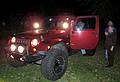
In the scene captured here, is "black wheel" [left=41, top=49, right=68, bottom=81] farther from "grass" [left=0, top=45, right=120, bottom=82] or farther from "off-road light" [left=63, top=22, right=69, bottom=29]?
"off-road light" [left=63, top=22, right=69, bottom=29]

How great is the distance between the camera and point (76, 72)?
31.1 feet

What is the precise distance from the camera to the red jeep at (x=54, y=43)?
28.3 ft

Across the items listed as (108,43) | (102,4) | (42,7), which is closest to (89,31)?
(108,43)

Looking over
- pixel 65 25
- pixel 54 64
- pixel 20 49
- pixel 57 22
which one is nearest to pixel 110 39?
pixel 65 25

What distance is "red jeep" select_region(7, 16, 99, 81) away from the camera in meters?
8.62

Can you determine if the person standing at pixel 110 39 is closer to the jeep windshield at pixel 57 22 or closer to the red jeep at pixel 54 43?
the red jeep at pixel 54 43

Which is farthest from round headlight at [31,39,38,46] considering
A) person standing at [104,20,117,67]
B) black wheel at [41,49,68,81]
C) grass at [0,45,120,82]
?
person standing at [104,20,117,67]

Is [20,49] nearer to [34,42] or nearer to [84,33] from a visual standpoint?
[34,42]

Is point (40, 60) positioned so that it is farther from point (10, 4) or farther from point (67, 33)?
point (10, 4)

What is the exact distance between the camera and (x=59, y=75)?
8.84m

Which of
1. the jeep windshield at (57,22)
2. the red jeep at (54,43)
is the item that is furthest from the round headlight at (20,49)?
the jeep windshield at (57,22)

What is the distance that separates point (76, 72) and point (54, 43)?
1.35 metres

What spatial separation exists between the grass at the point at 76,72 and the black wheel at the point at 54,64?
228mm

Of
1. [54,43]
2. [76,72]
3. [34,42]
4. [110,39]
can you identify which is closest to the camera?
[34,42]
